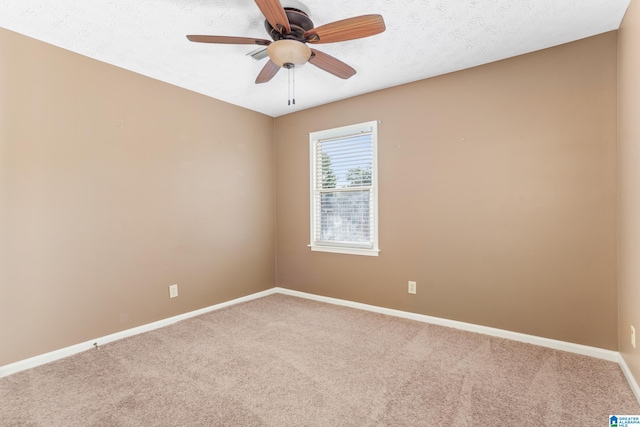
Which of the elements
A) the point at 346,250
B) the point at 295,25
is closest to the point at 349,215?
the point at 346,250

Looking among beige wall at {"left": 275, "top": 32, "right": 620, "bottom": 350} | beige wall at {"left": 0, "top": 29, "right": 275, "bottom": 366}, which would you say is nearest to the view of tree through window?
beige wall at {"left": 275, "top": 32, "right": 620, "bottom": 350}

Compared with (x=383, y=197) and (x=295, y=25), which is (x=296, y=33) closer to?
(x=295, y=25)

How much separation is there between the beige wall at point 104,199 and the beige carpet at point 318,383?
0.39 metres

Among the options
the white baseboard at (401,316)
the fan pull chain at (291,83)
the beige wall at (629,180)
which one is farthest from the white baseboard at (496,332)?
the fan pull chain at (291,83)

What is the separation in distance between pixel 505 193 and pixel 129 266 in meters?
3.46

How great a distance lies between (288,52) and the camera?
80.4 inches

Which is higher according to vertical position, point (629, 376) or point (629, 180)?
point (629, 180)

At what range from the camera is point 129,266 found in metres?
2.92

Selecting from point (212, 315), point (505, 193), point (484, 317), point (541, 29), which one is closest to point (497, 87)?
point (541, 29)

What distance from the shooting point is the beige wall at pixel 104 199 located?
231 centimetres

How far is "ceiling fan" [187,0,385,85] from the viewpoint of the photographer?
5.73ft

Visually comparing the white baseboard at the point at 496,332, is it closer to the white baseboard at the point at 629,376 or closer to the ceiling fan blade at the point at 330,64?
the white baseboard at the point at 629,376

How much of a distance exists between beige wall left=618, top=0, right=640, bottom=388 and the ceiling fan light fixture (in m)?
1.98

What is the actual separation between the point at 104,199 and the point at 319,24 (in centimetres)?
230
